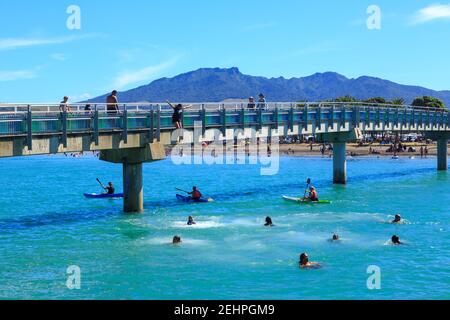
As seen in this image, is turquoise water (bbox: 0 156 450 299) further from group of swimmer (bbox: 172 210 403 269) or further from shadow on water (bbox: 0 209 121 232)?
group of swimmer (bbox: 172 210 403 269)

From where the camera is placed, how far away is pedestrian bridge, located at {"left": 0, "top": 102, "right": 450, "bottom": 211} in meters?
31.4

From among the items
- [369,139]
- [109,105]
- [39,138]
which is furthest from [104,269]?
[369,139]

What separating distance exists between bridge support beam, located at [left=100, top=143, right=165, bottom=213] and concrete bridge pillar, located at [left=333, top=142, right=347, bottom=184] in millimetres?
25065

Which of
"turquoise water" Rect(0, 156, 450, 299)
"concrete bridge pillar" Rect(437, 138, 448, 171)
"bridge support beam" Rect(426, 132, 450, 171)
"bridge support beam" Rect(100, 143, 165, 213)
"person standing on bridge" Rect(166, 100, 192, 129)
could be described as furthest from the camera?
"concrete bridge pillar" Rect(437, 138, 448, 171)

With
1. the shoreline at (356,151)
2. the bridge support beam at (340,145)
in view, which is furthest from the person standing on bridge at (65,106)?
the shoreline at (356,151)

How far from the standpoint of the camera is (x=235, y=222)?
Answer: 38.5m

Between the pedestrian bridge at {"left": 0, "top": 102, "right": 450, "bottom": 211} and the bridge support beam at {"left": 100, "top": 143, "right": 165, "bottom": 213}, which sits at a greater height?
the pedestrian bridge at {"left": 0, "top": 102, "right": 450, "bottom": 211}

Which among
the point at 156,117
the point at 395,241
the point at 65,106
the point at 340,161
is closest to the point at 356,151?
the point at 340,161

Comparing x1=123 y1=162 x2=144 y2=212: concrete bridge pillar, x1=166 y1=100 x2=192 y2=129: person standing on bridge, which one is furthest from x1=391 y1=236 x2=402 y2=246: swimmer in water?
x1=123 y1=162 x2=144 y2=212: concrete bridge pillar

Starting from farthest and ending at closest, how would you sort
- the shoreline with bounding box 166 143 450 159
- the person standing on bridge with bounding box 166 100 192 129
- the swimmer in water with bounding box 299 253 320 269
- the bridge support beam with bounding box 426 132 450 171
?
the shoreline with bounding box 166 143 450 159, the bridge support beam with bounding box 426 132 450 171, the person standing on bridge with bounding box 166 100 192 129, the swimmer in water with bounding box 299 253 320 269

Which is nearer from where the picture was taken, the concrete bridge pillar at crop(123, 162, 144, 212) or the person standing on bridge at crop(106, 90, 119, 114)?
the person standing on bridge at crop(106, 90, 119, 114)

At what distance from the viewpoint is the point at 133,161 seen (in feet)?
131
